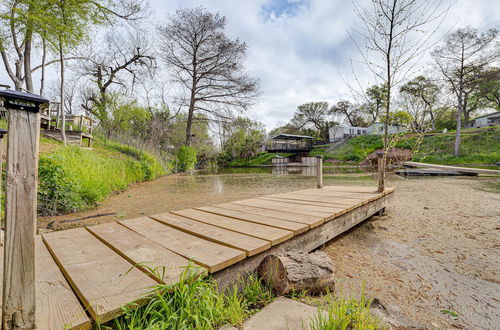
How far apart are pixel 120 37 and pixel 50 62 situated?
14.5 ft

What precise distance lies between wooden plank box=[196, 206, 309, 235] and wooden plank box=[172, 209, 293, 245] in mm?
67

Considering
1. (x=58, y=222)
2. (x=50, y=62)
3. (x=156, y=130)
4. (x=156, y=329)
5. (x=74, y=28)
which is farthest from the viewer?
(x=156, y=130)

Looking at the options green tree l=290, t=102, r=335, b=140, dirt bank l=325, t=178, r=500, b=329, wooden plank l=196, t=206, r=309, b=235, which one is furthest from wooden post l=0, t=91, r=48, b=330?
green tree l=290, t=102, r=335, b=140

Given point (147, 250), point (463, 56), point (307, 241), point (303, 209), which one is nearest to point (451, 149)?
point (463, 56)

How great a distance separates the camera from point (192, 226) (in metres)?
1.97

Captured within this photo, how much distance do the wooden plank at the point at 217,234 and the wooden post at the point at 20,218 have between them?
980mm

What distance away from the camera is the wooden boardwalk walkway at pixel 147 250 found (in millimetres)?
933

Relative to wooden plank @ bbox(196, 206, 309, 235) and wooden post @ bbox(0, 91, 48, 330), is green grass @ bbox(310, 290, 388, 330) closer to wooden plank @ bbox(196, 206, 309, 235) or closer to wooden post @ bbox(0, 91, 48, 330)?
wooden plank @ bbox(196, 206, 309, 235)

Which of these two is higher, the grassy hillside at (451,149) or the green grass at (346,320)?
the grassy hillside at (451,149)

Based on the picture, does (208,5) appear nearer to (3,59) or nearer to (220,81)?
(220,81)

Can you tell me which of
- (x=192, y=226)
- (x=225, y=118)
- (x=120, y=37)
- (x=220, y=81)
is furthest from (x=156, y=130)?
(x=192, y=226)

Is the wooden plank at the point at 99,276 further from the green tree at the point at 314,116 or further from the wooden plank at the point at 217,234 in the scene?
the green tree at the point at 314,116

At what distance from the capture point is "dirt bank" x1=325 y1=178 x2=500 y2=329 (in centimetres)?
132

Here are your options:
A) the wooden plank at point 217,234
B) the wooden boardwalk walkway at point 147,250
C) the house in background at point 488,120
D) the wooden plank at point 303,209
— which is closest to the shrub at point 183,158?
the wooden plank at point 303,209
